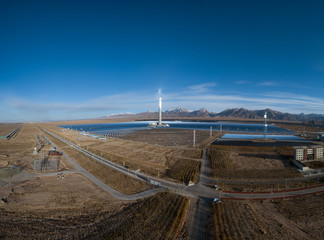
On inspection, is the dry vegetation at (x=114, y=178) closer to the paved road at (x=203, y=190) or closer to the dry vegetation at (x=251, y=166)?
the paved road at (x=203, y=190)

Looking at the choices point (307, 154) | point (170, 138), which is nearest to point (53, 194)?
point (307, 154)

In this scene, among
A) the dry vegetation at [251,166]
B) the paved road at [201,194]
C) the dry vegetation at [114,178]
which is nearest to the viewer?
the paved road at [201,194]

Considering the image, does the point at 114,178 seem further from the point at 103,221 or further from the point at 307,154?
the point at 307,154

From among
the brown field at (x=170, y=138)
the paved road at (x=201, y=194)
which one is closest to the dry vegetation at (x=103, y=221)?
the paved road at (x=201, y=194)

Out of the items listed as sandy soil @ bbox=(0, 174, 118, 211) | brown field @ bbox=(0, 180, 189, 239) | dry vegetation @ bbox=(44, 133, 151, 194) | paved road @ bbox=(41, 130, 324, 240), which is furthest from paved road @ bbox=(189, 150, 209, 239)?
sandy soil @ bbox=(0, 174, 118, 211)

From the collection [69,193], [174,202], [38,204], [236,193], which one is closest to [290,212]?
[236,193]

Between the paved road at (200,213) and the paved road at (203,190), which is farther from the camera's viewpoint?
the paved road at (203,190)
